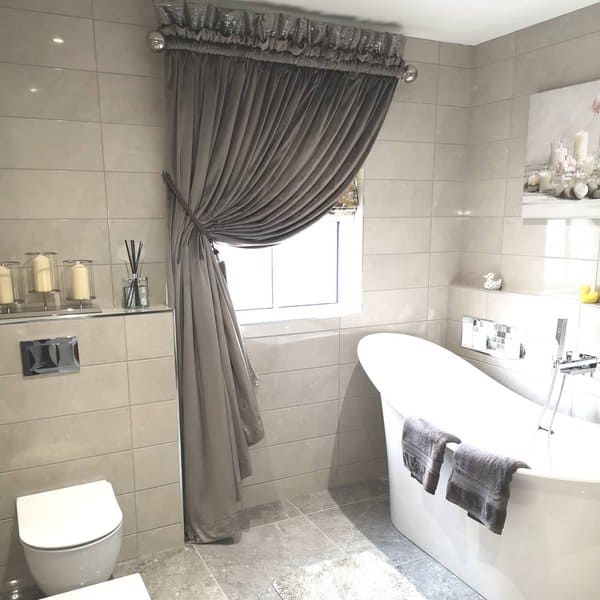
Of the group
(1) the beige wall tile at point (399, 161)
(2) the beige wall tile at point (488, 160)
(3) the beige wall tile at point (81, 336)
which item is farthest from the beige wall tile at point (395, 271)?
(3) the beige wall tile at point (81, 336)

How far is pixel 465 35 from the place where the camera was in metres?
3.14

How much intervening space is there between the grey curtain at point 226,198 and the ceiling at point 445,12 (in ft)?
0.95

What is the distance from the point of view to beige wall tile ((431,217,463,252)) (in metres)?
3.44

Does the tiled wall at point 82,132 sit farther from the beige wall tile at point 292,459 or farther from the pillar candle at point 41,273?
the beige wall tile at point 292,459

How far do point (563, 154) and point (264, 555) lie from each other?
246 cm

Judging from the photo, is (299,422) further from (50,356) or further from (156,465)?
(50,356)

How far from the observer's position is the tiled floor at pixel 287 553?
2.45 meters

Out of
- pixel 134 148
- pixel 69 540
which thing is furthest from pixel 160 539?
pixel 134 148

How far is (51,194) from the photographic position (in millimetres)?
2498

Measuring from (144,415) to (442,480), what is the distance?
135 centimetres

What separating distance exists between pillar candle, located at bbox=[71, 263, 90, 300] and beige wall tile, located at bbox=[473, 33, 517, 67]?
2.52 metres

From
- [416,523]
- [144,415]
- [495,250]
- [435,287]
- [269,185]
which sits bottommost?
[416,523]

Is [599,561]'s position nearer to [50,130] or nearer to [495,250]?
[495,250]

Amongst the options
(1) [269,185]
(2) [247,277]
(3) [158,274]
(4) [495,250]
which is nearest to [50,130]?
(3) [158,274]
